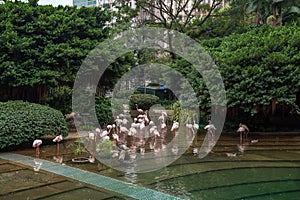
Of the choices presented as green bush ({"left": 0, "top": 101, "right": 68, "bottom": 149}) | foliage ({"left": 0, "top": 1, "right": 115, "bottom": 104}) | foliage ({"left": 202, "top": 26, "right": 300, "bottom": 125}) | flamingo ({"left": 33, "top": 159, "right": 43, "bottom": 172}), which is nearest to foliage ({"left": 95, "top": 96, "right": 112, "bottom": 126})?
foliage ({"left": 0, "top": 1, "right": 115, "bottom": 104})

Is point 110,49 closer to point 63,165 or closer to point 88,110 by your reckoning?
point 88,110

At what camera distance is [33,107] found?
344 inches

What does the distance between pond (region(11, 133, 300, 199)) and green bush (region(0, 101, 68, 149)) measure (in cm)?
36

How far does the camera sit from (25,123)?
8.00m

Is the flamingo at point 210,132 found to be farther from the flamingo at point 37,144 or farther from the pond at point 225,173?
the flamingo at point 37,144

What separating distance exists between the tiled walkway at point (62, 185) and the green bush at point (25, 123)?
149 cm

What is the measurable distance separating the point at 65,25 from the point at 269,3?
7.44 m

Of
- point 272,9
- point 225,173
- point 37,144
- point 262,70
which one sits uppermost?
point 272,9

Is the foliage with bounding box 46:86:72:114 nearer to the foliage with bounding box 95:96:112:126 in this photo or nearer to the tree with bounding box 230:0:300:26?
the foliage with bounding box 95:96:112:126

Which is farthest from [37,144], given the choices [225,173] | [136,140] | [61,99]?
[61,99]

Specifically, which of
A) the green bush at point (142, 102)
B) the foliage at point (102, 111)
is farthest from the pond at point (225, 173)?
the green bush at point (142, 102)

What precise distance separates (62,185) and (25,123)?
336 centimetres

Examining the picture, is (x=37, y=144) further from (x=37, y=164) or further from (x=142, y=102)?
(x=142, y=102)

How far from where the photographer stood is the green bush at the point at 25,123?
7.67 meters
